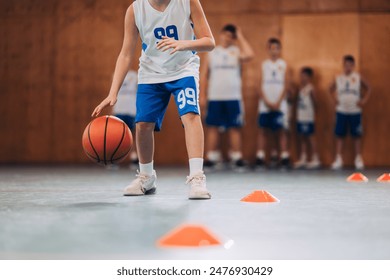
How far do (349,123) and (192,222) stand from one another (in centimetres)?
610

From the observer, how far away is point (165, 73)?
147 inches

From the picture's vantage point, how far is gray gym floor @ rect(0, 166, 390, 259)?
1925 mm

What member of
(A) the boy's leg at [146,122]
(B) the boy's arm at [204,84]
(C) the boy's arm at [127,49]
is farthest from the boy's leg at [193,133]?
(B) the boy's arm at [204,84]

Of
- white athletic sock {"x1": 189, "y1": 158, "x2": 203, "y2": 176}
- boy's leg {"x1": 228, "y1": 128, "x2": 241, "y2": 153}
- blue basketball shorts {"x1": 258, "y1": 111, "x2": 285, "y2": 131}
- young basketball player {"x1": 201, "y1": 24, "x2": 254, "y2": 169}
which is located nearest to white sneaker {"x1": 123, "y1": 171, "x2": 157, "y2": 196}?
white athletic sock {"x1": 189, "y1": 158, "x2": 203, "y2": 176}

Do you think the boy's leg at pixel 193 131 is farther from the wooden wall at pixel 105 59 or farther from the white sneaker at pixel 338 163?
the wooden wall at pixel 105 59

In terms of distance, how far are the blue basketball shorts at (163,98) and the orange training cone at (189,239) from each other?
5.24 ft

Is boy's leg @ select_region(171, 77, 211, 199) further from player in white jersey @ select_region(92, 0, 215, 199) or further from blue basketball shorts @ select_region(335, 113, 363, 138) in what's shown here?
blue basketball shorts @ select_region(335, 113, 363, 138)

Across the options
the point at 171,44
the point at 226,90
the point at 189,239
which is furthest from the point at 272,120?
the point at 189,239

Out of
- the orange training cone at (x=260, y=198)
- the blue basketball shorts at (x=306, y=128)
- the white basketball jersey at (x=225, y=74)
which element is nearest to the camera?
the orange training cone at (x=260, y=198)

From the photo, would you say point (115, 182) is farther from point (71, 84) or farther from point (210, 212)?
point (71, 84)

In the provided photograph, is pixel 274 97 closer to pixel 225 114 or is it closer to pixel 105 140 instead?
pixel 225 114

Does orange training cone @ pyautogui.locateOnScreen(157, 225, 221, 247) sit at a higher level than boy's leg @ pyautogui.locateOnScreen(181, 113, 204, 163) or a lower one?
lower

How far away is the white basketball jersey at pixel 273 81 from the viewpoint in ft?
26.2
